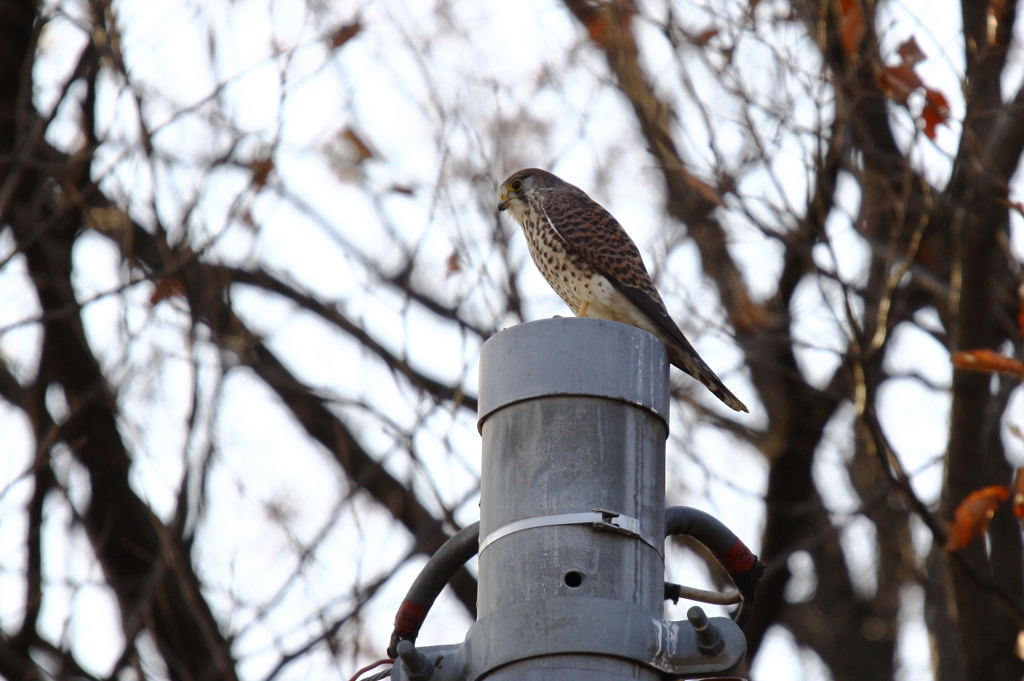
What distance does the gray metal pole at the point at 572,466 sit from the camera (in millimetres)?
2271

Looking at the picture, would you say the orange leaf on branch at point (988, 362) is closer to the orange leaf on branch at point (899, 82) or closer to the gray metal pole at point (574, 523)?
the orange leaf on branch at point (899, 82)

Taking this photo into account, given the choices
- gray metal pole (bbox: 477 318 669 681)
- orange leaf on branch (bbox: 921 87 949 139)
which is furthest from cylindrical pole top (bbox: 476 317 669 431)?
orange leaf on branch (bbox: 921 87 949 139)

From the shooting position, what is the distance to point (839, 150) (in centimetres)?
619

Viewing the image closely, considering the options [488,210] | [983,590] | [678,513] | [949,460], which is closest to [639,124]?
[488,210]

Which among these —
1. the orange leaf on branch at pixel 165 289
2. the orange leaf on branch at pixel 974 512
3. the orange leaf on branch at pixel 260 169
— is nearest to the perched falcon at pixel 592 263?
the orange leaf on branch at pixel 260 169

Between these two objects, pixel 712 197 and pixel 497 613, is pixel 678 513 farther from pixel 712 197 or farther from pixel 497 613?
pixel 712 197

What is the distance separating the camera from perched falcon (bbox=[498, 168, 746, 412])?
16.6ft

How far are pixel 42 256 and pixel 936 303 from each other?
5010 mm

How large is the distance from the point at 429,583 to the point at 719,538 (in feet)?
1.85

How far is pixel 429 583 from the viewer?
2.64m

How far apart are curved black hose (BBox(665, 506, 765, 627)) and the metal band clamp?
0.23 m

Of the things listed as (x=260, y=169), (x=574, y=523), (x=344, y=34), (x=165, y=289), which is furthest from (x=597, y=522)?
(x=344, y=34)

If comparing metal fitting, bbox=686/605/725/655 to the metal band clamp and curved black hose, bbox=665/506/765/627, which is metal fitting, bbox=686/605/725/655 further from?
curved black hose, bbox=665/506/765/627

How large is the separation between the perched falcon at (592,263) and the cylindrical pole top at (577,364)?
2.29 meters
